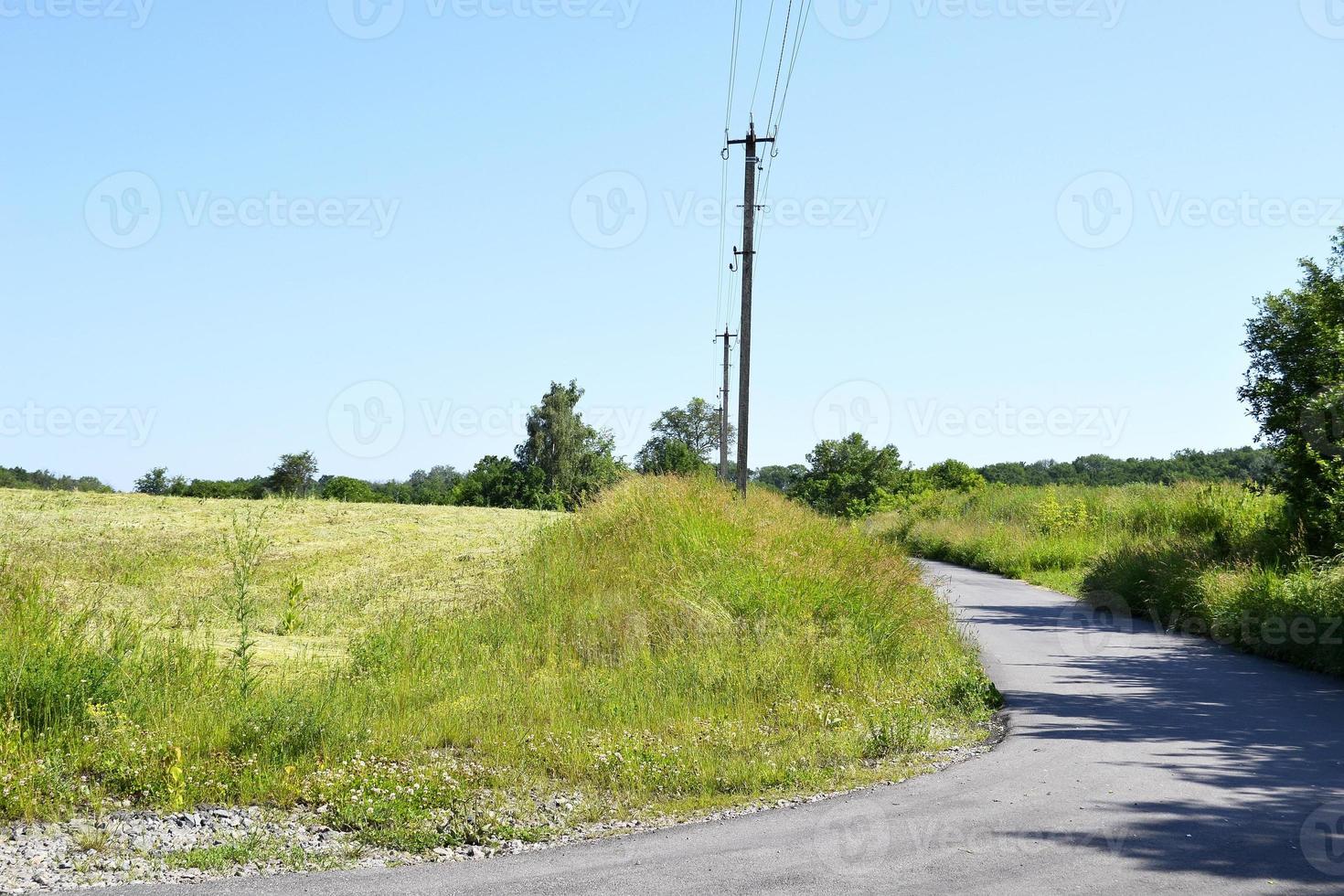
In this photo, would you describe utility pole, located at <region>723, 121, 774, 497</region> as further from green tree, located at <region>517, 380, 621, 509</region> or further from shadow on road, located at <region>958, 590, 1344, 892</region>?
green tree, located at <region>517, 380, 621, 509</region>

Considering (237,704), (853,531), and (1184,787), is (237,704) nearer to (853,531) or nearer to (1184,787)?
(1184,787)

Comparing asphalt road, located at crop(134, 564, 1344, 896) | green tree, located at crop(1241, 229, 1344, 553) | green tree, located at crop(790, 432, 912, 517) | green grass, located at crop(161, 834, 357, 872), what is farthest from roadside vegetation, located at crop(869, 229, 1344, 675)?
green tree, located at crop(790, 432, 912, 517)

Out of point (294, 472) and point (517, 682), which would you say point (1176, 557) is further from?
point (294, 472)

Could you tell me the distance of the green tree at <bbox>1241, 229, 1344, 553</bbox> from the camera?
1616cm

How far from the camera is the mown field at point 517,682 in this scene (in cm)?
684

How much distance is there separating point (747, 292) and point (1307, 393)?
10653 mm

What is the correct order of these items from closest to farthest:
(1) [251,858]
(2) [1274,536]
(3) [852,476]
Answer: (1) [251,858], (2) [1274,536], (3) [852,476]

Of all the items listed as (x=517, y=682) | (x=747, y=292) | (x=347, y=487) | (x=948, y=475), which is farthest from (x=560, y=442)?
(x=517, y=682)

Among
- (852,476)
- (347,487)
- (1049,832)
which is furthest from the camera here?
(347,487)

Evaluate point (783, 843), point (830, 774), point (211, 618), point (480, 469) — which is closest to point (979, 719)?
point (830, 774)

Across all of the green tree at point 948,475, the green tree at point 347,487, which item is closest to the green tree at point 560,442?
the green tree at point 347,487

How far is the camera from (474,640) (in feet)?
36.4

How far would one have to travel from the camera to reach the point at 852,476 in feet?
258

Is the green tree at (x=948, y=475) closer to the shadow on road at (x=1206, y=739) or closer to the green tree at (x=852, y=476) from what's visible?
the green tree at (x=852, y=476)
